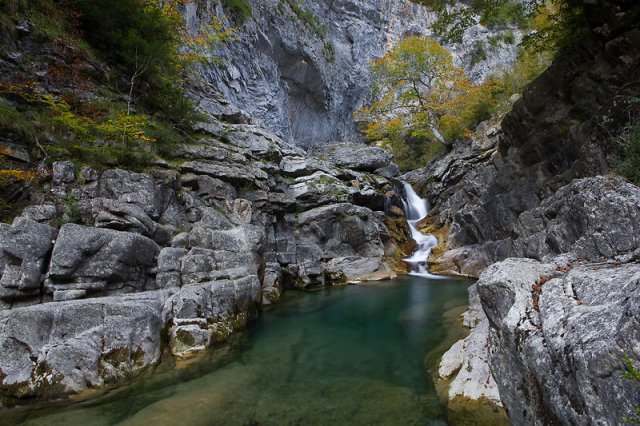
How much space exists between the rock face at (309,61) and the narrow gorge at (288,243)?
0.80m

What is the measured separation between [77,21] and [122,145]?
21.7 ft

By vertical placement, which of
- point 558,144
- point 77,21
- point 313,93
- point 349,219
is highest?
point 313,93

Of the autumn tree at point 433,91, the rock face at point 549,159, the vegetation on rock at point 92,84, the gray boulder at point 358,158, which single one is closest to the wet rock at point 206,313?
the vegetation on rock at point 92,84

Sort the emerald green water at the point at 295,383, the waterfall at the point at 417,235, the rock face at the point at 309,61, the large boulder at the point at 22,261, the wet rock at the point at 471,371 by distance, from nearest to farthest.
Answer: the wet rock at the point at 471,371, the emerald green water at the point at 295,383, the large boulder at the point at 22,261, the waterfall at the point at 417,235, the rock face at the point at 309,61

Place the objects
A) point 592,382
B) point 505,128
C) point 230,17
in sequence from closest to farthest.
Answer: point 592,382, point 505,128, point 230,17

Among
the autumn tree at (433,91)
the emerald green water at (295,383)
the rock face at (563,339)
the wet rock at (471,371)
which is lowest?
the emerald green water at (295,383)

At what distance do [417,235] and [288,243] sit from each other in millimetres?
10145

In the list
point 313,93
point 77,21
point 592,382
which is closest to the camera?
point 592,382

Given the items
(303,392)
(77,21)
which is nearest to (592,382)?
(303,392)

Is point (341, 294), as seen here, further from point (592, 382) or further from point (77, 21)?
point (77, 21)

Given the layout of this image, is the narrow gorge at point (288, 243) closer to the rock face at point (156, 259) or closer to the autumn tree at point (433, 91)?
the rock face at point (156, 259)

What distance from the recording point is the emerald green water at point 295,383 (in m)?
5.40

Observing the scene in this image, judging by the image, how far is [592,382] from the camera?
2436 millimetres

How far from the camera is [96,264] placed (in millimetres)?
8266
